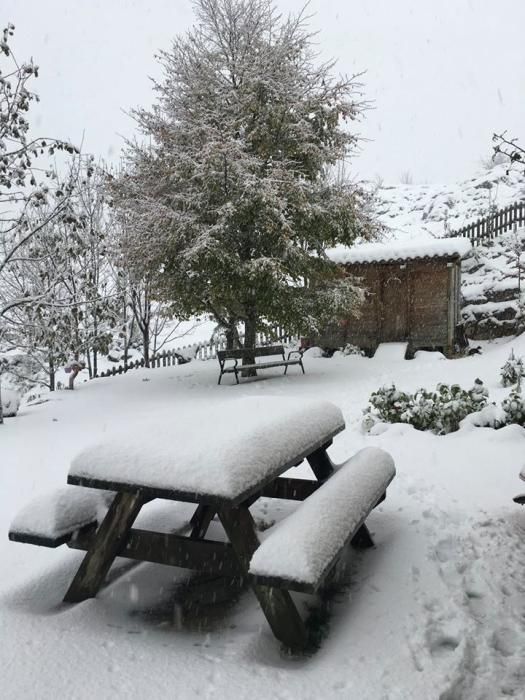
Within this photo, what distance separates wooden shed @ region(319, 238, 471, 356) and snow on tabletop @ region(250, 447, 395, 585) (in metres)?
12.7

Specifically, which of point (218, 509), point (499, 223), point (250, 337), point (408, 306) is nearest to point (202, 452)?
point (218, 509)

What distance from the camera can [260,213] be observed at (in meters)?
11.6

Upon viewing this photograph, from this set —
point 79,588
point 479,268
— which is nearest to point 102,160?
point 479,268

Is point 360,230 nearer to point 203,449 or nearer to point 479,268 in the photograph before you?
point 479,268

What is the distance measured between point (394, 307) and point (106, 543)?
14.7 m

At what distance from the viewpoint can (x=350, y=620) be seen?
2.93 metres

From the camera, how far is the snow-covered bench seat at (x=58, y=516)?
292 cm

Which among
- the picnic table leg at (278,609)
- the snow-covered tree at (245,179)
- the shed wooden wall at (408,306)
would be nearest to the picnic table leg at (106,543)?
the picnic table leg at (278,609)

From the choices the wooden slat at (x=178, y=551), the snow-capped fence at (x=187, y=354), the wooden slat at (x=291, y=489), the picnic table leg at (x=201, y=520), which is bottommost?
the snow-capped fence at (x=187, y=354)

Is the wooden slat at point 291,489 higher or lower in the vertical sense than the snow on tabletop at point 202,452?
lower

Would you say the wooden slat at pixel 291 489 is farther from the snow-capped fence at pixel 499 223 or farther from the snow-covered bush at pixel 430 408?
the snow-capped fence at pixel 499 223

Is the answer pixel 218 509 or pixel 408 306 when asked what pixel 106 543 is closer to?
pixel 218 509

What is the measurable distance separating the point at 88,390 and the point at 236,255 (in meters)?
4.64

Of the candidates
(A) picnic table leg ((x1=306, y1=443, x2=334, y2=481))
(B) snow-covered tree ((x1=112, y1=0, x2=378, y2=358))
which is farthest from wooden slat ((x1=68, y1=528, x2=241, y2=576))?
(B) snow-covered tree ((x1=112, y1=0, x2=378, y2=358))
